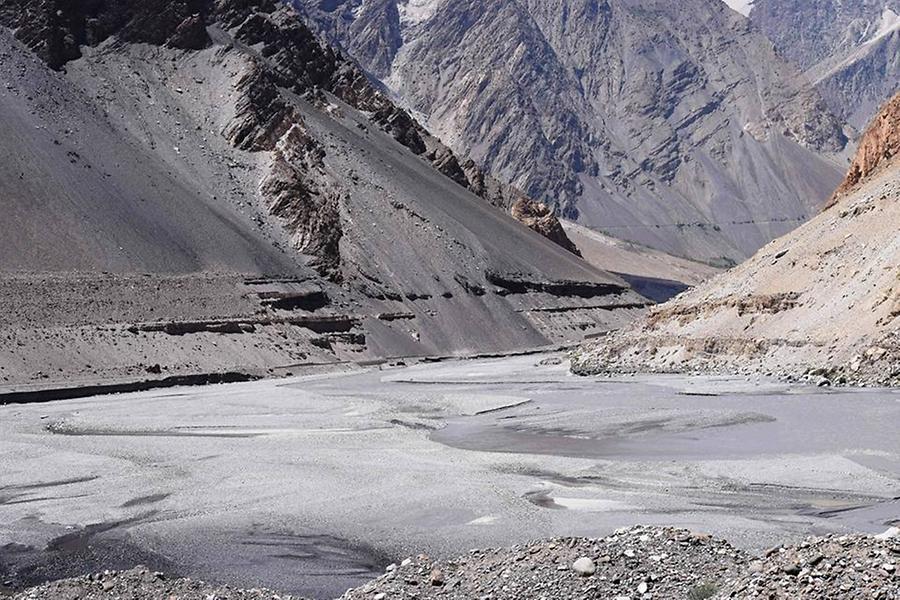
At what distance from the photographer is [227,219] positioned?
87000 millimetres

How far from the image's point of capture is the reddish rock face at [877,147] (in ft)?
196

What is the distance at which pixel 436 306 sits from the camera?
94562 mm

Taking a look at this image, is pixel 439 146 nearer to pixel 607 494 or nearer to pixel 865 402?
pixel 865 402

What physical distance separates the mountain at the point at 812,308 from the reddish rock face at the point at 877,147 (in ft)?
0.22

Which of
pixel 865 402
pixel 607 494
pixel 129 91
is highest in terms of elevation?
pixel 129 91

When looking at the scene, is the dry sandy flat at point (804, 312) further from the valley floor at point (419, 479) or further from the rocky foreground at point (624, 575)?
the rocky foreground at point (624, 575)

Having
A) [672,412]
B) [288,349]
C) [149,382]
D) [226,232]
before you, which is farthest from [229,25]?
[672,412]

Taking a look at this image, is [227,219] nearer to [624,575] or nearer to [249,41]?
[249,41]

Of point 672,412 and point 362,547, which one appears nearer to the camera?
point 362,547

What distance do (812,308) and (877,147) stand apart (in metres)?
18.8

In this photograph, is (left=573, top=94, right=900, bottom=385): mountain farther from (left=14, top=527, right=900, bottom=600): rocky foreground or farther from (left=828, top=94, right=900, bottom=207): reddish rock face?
(left=14, top=527, right=900, bottom=600): rocky foreground

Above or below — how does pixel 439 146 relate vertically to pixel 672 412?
above

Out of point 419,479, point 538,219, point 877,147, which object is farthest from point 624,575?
point 538,219

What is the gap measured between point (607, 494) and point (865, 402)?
15881 mm
